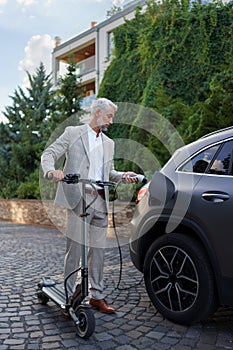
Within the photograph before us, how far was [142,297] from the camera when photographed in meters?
3.97

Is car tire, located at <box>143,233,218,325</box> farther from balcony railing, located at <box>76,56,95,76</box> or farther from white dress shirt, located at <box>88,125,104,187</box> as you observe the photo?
balcony railing, located at <box>76,56,95,76</box>

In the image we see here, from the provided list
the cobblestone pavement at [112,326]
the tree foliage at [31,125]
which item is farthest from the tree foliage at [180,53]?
the cobblestone pavement at [112,326]

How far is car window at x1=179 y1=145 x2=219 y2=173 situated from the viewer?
319 centimetres

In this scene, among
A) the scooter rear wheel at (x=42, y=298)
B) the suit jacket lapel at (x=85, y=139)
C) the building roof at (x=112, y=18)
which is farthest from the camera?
the building roof at (x=112, y=18)

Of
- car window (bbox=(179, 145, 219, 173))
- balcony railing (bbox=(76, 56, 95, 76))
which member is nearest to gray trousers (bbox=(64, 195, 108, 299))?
car window (bbox=(179, 145, 219, 173))

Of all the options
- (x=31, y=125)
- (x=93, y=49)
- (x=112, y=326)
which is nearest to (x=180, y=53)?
(x=31, y=125)

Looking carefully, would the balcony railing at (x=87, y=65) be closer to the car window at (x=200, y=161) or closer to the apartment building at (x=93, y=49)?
the apartment building at (x=93, y=49)

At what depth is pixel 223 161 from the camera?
10.1ft

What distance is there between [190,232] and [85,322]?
109 centimetres

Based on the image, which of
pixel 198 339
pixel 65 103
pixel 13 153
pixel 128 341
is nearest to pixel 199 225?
pixel 198 339

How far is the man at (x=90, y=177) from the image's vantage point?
10.7ft

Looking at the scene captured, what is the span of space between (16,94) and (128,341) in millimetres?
17875

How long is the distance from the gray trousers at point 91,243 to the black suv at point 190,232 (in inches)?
14.5

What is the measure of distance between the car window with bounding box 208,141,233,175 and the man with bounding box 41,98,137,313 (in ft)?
2.26
